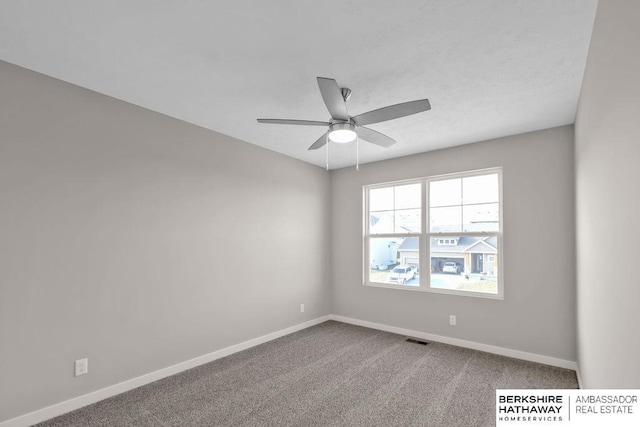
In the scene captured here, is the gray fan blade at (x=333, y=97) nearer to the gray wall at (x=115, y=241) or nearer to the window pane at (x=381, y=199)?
the gray wall at (x=115, y=241)

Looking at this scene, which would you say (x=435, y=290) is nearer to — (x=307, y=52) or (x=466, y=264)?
(x=466, y=264)

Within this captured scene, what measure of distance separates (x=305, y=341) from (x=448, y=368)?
1788 mm

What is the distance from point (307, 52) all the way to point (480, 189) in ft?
9.95

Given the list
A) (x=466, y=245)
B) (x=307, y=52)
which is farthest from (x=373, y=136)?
(x=466, y=245)

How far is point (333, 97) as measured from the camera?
6.97 feet

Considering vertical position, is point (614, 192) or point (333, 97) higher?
point (333, 97)

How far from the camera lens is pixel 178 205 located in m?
3.30

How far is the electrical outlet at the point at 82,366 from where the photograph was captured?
99.6 inches

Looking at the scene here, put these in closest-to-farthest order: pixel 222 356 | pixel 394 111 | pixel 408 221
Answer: pixel 394 111
pixel 222 356
pixel 408 221

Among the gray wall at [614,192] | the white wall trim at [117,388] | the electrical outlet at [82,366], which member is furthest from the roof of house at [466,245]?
the electrical outlet at [82,366]

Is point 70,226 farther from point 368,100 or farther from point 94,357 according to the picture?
point 368,100

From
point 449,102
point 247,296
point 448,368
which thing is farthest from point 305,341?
point 449,102

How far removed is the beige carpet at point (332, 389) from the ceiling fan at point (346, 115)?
2270 millimetres

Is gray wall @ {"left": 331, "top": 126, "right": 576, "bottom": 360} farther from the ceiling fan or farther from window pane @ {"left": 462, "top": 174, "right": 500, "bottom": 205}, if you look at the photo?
the ceiling fan
